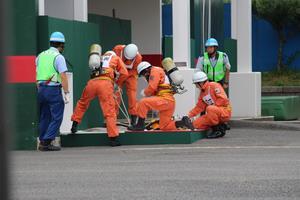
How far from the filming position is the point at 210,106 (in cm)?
1355

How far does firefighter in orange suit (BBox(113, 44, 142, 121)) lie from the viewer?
1349 cm

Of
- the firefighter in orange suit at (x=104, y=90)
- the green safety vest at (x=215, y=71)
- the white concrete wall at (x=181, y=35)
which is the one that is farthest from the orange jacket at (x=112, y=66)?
the green safety vest at (x=215, y=71)

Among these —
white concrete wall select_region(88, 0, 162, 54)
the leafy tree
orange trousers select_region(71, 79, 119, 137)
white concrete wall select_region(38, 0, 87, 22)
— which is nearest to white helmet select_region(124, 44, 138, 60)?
orange trousers select_region(71, 79, 119, 137)

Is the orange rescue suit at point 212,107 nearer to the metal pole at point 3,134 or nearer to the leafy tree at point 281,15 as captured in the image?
the metal pole at point 3,134

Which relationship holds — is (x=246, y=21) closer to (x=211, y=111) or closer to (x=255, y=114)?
(x=255, y=114)

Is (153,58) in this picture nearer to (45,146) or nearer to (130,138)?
(130,138)

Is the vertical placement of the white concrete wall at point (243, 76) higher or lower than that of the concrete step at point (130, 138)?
higher

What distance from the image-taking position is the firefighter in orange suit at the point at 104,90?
473 inches

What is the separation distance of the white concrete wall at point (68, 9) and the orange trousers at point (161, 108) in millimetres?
2686

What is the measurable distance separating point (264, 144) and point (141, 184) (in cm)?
553

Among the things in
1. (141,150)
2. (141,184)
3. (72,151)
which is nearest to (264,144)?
(141,150)

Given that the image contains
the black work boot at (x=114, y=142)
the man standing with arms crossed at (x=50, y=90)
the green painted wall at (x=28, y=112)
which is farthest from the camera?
the black work boot at (x=114, y=142)

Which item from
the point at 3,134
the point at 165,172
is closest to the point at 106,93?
the point at 165,172

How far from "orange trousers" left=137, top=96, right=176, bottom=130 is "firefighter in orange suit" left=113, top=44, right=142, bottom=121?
27.8 inches
